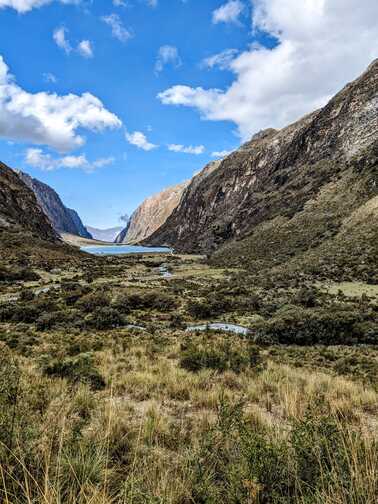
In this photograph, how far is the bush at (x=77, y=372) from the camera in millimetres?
7477

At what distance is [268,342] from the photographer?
15484mm

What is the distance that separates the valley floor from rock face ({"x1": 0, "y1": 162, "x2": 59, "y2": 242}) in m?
56.2

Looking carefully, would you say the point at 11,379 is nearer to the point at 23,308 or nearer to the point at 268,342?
the point at 268,342

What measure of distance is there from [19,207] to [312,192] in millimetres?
64921

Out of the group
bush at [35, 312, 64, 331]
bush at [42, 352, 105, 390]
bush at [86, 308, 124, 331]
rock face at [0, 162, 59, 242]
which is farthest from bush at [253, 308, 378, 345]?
rock face at [0, 162, 59, 242]

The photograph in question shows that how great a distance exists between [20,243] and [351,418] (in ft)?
188

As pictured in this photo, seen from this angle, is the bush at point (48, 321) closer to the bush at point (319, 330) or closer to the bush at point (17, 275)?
the bush at point (319, 330)

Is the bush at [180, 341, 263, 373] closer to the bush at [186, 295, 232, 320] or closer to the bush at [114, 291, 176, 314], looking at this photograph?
the bush at [186, 295, 232, 320]

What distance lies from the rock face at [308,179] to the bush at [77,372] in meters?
42.5

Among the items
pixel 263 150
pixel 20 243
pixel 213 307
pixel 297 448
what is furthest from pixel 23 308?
pixel 263 150

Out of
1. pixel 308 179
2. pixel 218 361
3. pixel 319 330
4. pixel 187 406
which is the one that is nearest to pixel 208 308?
pixel 319 330

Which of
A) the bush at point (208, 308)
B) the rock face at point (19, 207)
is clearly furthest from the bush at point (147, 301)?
the rock face at point (19, 207)

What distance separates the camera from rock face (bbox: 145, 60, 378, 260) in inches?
2026

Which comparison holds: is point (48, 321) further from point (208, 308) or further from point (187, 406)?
point (187, 406)
